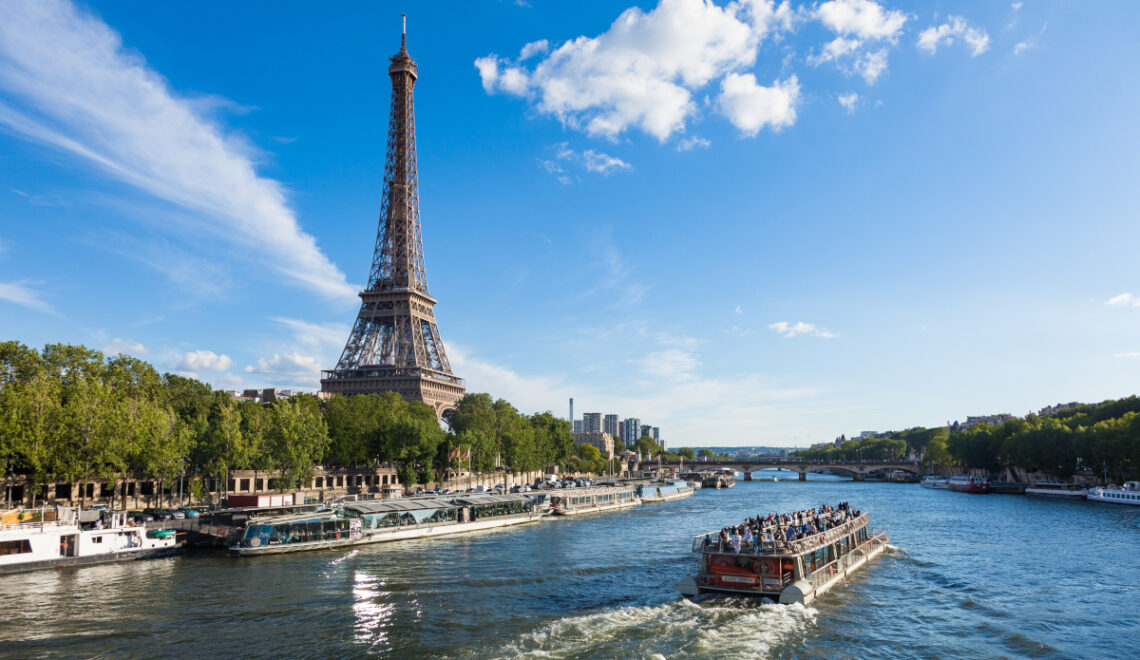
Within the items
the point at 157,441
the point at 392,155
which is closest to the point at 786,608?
the point at 157,441

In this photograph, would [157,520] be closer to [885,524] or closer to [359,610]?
[359,610]

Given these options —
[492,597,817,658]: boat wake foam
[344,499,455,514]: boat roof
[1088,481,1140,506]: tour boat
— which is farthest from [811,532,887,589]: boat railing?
[1088,481,1140,506]: tour boat

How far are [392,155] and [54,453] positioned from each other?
360ft

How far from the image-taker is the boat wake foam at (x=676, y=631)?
29.5 m

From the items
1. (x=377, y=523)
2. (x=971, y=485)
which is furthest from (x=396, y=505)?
(x=971, y=485)

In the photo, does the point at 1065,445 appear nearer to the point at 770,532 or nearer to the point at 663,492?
the point at 663,492

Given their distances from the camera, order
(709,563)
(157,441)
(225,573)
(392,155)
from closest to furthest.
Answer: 1. (709,563)
2. (225,573)
3. (157,441)
4. (392,155)

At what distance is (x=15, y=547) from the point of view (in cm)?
4803

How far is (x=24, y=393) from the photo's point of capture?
210 ft

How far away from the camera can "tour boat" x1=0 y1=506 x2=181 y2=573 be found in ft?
157

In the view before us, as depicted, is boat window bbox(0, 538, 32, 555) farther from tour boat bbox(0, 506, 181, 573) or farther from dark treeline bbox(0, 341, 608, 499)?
dark treeline bbox(0, 341, 608, 499)

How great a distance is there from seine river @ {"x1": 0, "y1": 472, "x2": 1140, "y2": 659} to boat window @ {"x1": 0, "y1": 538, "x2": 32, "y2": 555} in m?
2.30

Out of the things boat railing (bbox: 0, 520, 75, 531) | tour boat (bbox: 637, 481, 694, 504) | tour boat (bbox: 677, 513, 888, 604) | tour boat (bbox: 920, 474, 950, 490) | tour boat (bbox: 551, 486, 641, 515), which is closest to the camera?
tour boat (bbox: 677, 513, 888, 604)

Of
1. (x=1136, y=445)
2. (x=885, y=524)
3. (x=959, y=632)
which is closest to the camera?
(x=959, y=632)
